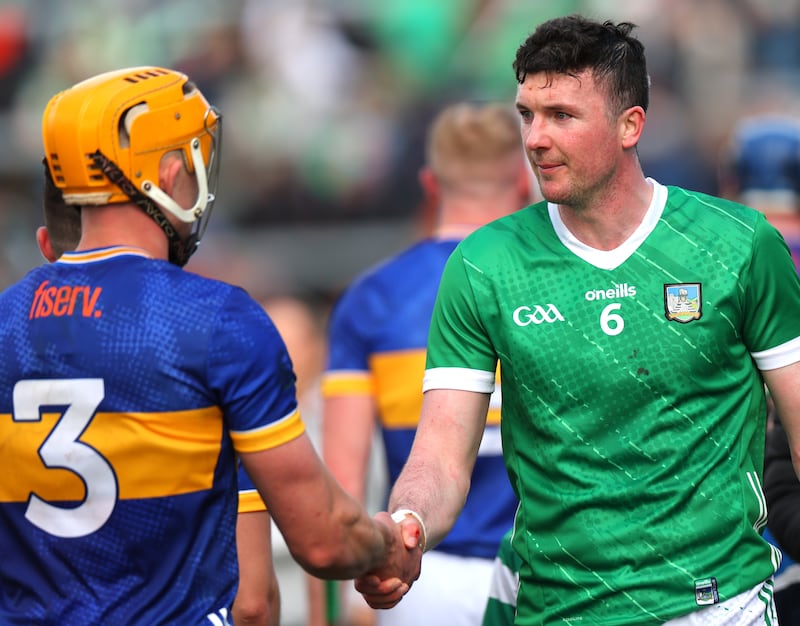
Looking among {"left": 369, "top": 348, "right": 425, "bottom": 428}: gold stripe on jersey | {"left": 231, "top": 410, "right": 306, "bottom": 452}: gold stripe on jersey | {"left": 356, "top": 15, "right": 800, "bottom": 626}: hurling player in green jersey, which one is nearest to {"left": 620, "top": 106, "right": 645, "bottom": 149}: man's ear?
{"left": 356, "top": 15, "right": 800, "bottom": 626}: hurling player in green jersey

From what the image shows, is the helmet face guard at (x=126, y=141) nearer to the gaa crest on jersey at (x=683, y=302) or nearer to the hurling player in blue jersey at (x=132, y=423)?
the hurling player in blue jersey at (x=132, y=423)

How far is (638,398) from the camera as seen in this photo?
161 inches

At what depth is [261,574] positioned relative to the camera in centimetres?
419

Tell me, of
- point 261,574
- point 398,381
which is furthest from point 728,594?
point 398,381

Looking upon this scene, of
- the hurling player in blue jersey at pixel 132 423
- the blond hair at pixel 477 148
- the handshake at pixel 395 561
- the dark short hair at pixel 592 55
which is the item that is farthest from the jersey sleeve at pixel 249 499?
the blond hair at pixel 477 148

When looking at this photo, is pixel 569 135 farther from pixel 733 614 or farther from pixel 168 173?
pixel 733 614

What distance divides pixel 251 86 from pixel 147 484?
36.9ft

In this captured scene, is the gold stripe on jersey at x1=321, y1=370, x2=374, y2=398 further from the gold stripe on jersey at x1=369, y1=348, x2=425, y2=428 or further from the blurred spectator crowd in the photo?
the blurred spectator crowd

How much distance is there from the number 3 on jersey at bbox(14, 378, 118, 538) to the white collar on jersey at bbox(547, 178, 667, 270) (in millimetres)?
1468

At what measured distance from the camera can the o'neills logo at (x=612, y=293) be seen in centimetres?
417

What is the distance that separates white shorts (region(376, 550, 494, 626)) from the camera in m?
5.87

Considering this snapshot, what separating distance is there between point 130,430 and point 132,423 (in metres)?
0.02

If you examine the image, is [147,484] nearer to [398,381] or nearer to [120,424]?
[120,424]

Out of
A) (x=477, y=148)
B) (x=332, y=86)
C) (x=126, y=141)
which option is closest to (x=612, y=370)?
(x=126, y=141)
